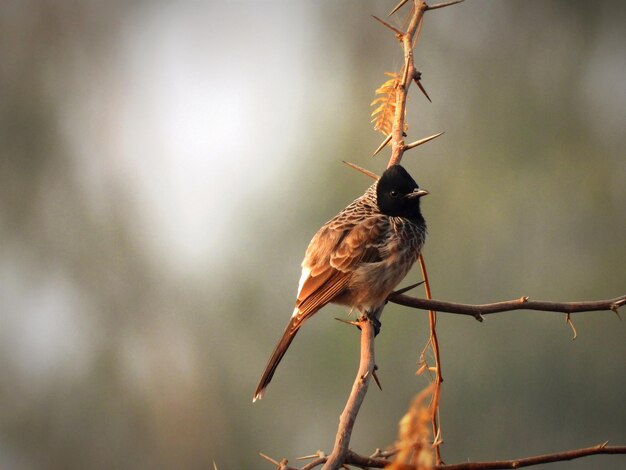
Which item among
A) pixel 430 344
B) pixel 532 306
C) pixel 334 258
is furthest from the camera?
pixel 334 258

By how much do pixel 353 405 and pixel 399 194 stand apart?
1.88 m

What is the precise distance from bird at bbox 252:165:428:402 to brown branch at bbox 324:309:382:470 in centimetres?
107

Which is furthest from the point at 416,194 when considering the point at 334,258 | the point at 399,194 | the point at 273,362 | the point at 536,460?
the point at 536,460

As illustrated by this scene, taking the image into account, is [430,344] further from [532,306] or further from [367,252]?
[367,252]

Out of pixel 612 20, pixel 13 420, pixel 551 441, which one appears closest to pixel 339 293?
pixel 551 441

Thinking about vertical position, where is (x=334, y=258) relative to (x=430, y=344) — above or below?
above

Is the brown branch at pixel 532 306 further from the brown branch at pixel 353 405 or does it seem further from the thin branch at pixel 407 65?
the thin branch at pixel 407 65

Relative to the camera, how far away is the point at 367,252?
3307mm

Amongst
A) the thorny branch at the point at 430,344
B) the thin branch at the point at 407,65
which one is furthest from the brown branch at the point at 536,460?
the thin branch at the point at 407,65

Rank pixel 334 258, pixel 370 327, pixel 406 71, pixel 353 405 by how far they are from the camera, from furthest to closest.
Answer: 1. pixel 334 258
2. pixel 406 71
3. pixel 370 327
4. pixel 353 405

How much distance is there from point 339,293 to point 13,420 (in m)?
5.90

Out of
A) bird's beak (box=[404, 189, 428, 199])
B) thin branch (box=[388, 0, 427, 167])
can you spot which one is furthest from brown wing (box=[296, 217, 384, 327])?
thin branch (box=[388, 0, 427, 167])

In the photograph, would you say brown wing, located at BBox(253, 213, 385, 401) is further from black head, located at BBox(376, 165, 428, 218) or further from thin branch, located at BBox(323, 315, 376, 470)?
thin branch, located at BBox(323, 315, 376, 470)

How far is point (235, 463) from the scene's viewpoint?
8.03 metres
